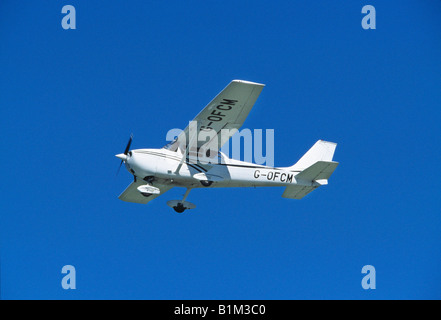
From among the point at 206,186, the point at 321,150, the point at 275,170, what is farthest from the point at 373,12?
the point at 206,186

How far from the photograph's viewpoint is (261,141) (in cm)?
1919

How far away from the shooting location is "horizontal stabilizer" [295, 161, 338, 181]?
18828 millimetres

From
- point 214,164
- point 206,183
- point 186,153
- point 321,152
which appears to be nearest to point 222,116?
point 186,153

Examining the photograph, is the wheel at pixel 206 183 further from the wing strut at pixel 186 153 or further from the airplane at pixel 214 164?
the wing strut at pixel 186 153

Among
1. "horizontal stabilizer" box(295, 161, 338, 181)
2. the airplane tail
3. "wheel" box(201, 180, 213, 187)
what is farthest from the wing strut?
"horizontal stabilizer" box(295, 161, 338, 181)

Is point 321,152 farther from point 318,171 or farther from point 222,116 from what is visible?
point 222,116

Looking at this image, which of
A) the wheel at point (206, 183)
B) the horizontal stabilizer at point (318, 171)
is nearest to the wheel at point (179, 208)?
the wheel at point (206, 183)

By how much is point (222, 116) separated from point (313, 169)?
138 inches

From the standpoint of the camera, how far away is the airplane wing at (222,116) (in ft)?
55.1

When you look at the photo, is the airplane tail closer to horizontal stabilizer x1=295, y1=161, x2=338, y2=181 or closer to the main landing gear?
horizontal stabilizer x1=295, y1=161, x2=338, y2=181

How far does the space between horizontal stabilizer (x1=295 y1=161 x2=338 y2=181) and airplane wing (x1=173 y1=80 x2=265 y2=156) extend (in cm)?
276

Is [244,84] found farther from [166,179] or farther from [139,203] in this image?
[139,203]

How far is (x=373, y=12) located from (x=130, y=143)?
9172mm

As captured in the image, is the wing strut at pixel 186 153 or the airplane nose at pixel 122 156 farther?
the wing strut at pixel 186 153
